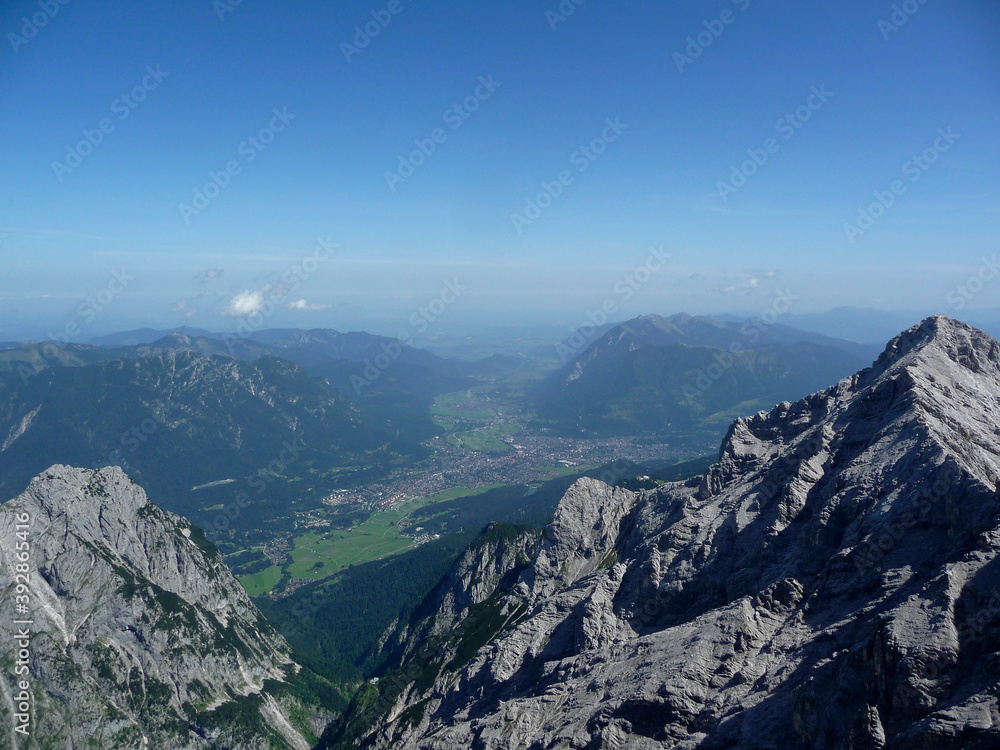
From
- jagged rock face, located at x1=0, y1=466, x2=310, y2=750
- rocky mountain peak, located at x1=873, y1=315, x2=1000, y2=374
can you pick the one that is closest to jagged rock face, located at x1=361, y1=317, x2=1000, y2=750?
rocky mountain peak, located at x1=873, y1=315, x2=1000, y2=374

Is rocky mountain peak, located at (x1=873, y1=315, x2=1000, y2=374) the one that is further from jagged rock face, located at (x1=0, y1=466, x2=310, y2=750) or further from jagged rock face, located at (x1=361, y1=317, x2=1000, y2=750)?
jagged rock face, located at (x1=0, y1=466, x2=310, y2=750)

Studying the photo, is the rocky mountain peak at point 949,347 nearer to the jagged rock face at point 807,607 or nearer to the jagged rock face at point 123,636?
the jagged rock face at point 807,607

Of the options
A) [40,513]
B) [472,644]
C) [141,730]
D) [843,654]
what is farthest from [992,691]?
[40,513]

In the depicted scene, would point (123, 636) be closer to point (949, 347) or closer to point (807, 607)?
point (807, 607)

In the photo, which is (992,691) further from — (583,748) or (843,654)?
(583,748)

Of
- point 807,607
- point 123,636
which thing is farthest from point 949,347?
point 123,636
